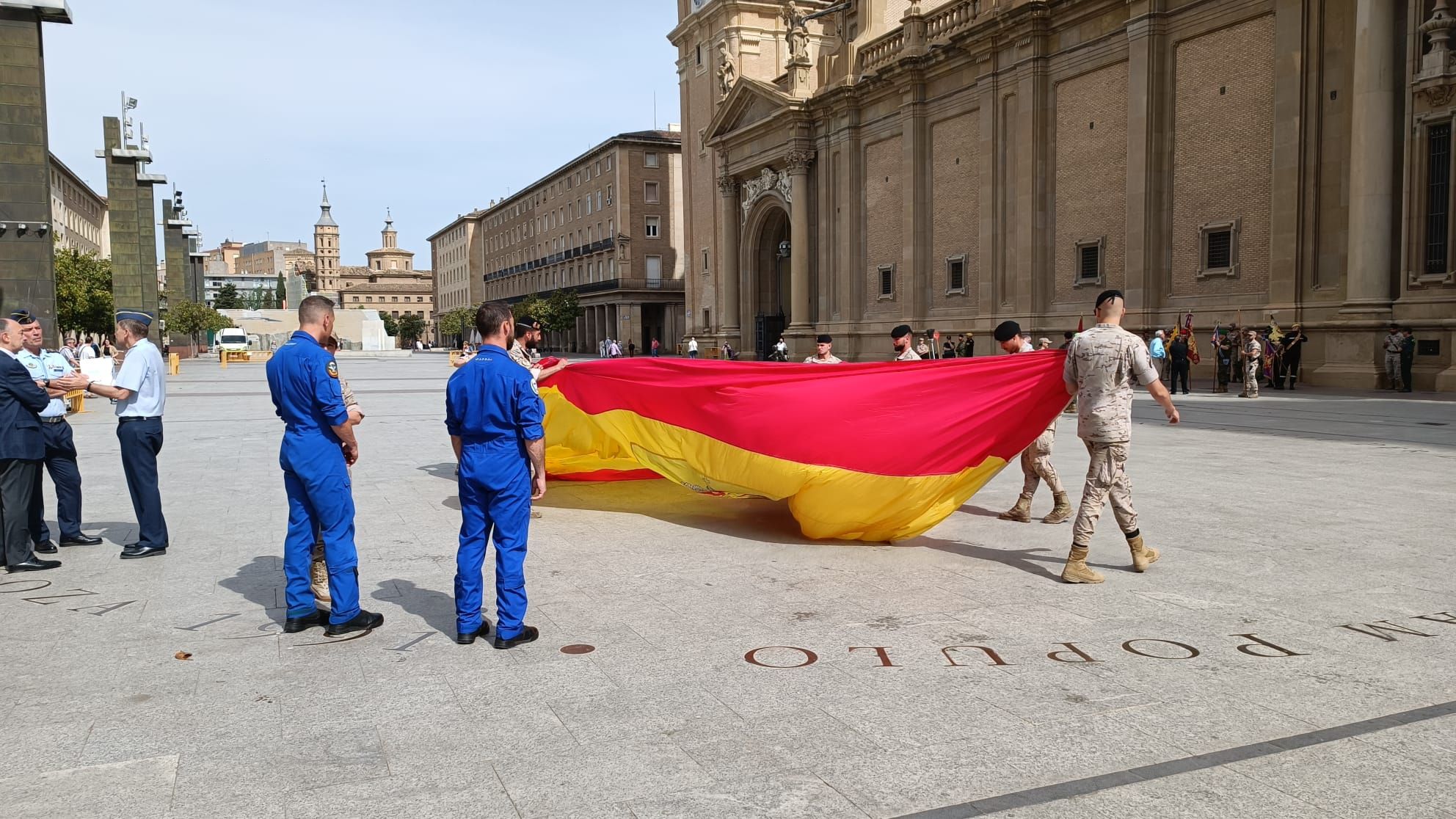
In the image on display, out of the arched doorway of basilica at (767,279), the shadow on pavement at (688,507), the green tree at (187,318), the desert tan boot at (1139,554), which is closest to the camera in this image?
the desert tan boot at (1139,554)

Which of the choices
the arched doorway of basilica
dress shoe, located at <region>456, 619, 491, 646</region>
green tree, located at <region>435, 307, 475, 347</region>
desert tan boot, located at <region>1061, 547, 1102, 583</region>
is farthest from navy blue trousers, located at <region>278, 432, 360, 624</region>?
green tree, located at <region>435, 307, 475, 347</region>

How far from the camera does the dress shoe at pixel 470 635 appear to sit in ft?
20.3

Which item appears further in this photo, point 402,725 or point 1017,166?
point 1017,166

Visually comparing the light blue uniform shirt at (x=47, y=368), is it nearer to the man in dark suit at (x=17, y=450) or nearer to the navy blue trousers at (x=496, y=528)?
the man in dark suit at (x=17, y=450)

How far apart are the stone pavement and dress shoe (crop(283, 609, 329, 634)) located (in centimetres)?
8

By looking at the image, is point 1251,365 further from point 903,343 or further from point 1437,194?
point 903,343

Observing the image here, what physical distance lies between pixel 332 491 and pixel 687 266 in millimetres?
62064

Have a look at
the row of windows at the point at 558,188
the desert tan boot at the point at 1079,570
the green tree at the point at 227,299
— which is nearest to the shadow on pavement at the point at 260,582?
the desert tan boot at the point at 1079,570

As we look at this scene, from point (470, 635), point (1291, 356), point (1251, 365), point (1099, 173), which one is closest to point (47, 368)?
point (470, 635)

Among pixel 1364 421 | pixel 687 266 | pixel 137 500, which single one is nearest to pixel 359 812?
pixel 137 500

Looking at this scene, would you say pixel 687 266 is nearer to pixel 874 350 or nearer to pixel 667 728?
pixel 874 350

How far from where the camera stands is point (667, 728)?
189 inches

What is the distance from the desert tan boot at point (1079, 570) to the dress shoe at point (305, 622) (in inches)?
196

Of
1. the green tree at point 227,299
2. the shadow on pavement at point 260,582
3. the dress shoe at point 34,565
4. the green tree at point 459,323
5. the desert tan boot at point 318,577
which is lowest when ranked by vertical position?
the shadow on pavement at point 260,582
